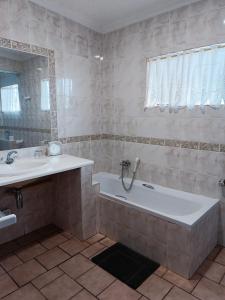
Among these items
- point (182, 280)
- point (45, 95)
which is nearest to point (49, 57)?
point (45, 95)

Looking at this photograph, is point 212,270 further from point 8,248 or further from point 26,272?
point 8,248

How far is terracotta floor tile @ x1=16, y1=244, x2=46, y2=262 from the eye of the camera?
209cm

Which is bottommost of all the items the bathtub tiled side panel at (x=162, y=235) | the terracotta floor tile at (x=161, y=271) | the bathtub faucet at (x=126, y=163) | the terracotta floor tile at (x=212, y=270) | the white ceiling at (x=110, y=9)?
the terracotta floor tile at (x=161, y=271)

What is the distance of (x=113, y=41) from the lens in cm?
287

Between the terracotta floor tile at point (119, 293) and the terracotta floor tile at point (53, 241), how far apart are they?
815mm

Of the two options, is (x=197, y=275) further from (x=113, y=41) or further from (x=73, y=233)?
(x=113, y=41)

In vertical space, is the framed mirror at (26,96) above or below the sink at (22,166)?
above

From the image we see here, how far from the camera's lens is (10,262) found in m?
2.02

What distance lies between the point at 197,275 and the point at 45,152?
196 cm

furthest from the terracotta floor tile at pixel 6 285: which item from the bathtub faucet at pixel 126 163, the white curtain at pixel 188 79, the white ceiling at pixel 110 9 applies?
the white ceiling at pixel 110 9

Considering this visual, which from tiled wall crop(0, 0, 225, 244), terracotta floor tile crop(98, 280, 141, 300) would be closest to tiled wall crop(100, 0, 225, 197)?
tiled wall crop(0, 0, 225, 244)

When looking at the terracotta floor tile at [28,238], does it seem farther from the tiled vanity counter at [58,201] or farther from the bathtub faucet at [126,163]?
the bathtub faucet at [126,163]

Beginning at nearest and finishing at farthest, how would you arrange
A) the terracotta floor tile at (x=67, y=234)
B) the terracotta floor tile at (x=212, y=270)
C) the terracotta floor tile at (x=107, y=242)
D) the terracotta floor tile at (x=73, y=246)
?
the terracotta floor tile at (x=212, y=270) → the terracotta floor tile at (x=73, y=246) → the terracotta floor tile at (x=107, y=242) → the terracotta floor tile at (x=67, y=234)

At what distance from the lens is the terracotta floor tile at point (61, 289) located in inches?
64.9
